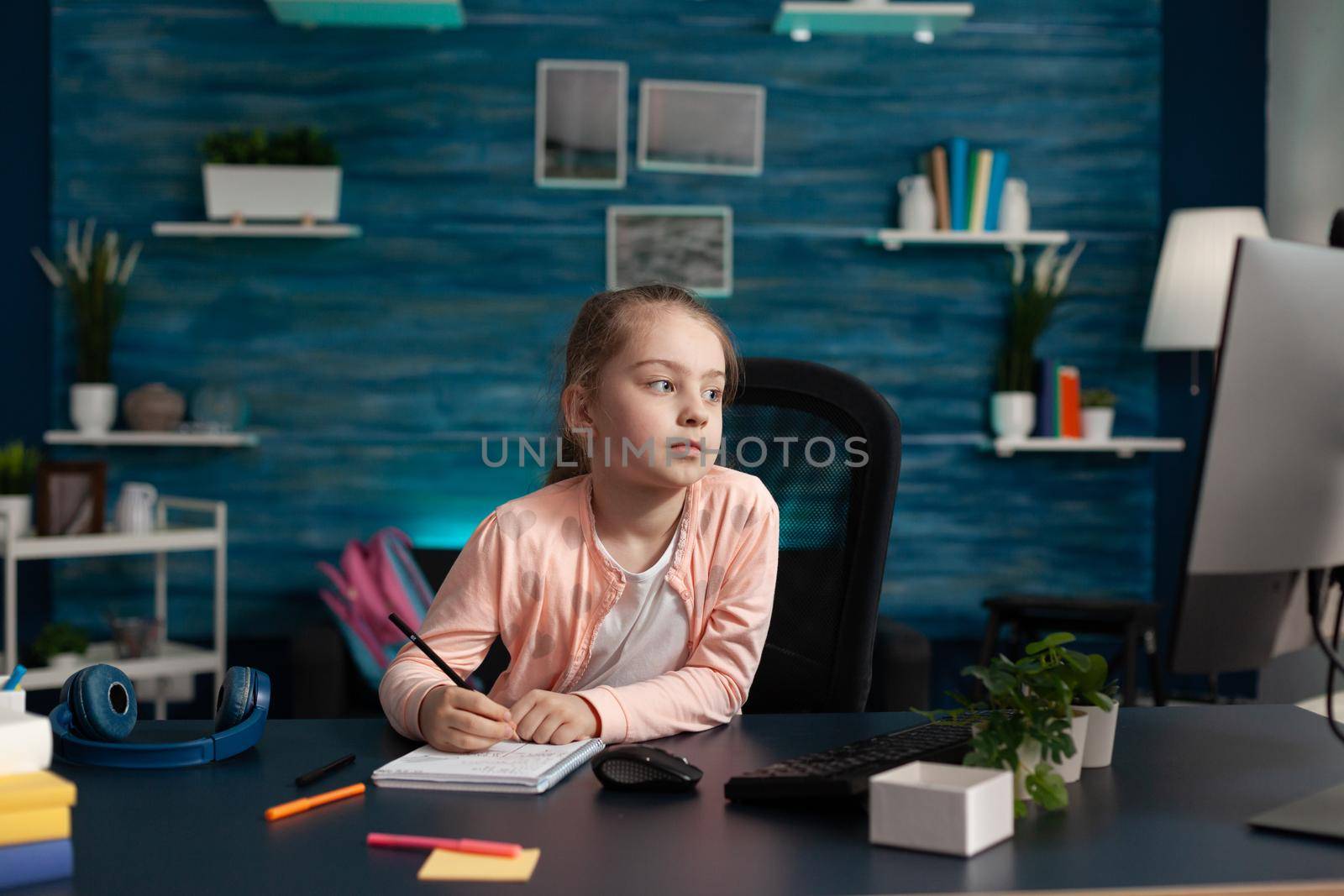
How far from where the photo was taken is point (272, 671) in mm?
3557

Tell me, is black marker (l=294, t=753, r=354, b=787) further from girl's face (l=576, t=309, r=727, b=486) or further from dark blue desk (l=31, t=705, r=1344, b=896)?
girl's face (l=576, t=309, r=727, b=486)

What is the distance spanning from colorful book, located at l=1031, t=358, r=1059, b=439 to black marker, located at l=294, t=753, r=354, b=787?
115 inches

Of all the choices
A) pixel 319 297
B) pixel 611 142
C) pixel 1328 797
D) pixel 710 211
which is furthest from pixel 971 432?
pixel 1328 797

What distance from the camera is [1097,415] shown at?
3.55 meters

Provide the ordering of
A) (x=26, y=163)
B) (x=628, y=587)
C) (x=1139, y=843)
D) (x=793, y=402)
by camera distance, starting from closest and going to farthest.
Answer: (x=1139, y=843), (x=628, y=587), (x=793, y=402), (x=26, y=163)

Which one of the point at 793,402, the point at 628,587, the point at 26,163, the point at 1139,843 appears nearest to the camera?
the point at 1139,843

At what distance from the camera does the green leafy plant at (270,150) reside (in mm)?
3391

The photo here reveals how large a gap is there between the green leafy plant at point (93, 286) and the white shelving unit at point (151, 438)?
0.56ft

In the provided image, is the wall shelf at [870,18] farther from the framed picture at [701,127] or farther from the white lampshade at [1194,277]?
the white lampshade at [1194,277]

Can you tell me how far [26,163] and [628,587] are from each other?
3044 mm

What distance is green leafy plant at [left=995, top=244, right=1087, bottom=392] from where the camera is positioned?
3.59 m

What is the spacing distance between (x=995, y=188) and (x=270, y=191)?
2140 mm

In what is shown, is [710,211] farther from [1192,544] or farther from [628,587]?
[1192,544]

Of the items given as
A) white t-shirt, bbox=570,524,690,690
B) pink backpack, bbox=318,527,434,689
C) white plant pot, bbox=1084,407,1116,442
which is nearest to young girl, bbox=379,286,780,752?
white t-shirt, bbox=570,524,690,690
